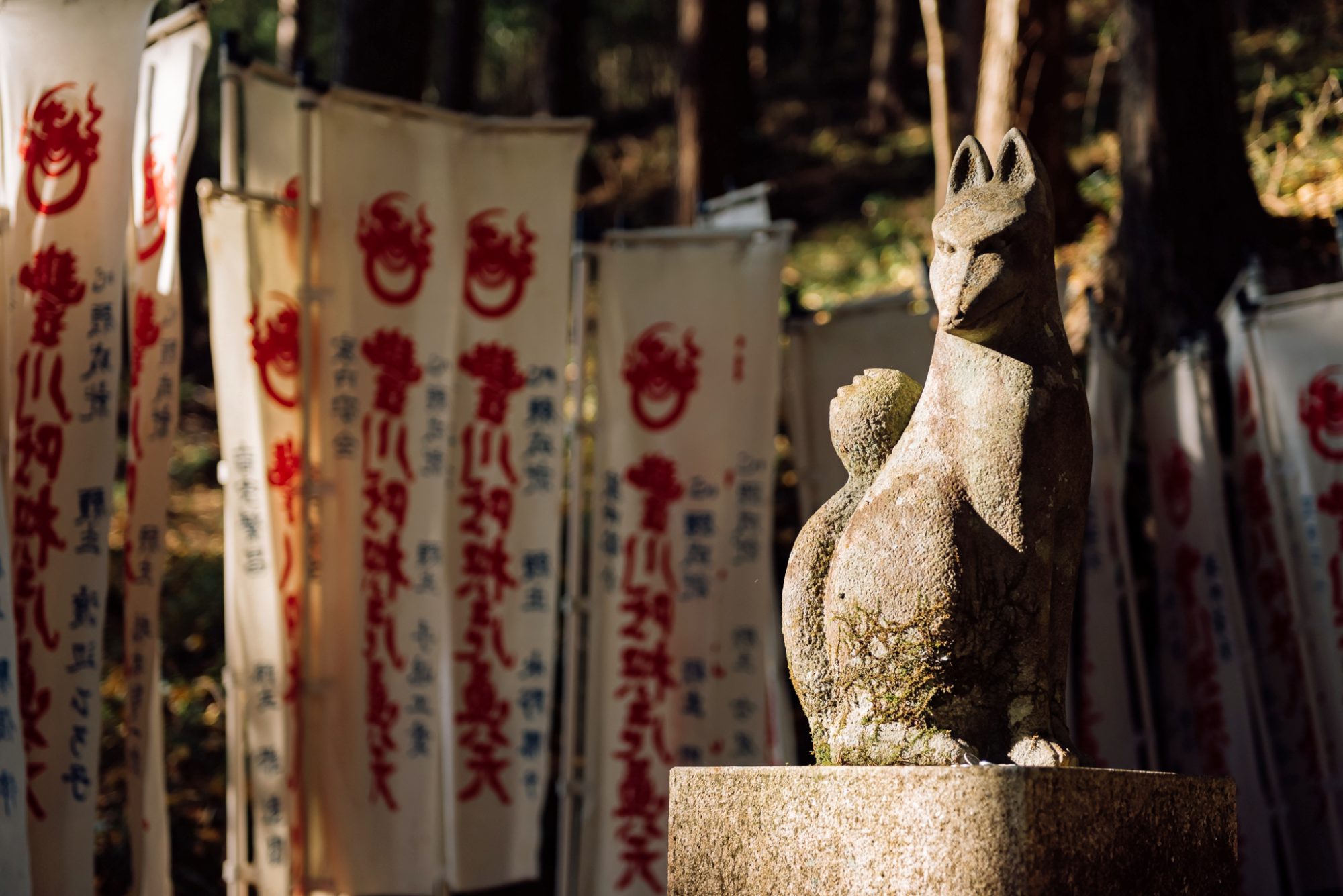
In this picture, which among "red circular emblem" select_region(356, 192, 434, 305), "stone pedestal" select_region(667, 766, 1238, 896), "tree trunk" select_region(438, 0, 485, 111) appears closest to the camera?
"stone pedestal" select_region(667, 766, 1238, 896)

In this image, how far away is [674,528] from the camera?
8016 millimetres

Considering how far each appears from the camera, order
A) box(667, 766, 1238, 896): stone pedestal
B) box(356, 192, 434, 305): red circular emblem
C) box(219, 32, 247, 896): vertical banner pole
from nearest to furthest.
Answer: box(667, 766, 1238, 896): stone pedestal, box(219, 32, 247, 896): vertical banner pole, box(356, 192, 434, 305): red circular emblem

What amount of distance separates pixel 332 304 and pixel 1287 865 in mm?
6331

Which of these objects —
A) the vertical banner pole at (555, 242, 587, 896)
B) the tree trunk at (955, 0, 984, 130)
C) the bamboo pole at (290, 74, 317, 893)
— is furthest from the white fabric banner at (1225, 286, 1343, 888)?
the tree trunk at (955, 0, 984, 130)

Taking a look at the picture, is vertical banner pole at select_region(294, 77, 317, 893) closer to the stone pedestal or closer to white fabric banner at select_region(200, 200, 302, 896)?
white fabric banner at select_region(200, 200, 302, 896)

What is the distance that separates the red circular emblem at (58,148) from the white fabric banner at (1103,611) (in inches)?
219

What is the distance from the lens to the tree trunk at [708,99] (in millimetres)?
14164

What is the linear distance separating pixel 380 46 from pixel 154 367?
4.71 metres

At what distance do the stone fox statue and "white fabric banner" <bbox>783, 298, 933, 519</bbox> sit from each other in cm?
466

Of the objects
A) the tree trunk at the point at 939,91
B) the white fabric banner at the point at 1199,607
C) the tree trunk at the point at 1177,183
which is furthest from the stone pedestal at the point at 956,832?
the tree trunk at the point at 939,91

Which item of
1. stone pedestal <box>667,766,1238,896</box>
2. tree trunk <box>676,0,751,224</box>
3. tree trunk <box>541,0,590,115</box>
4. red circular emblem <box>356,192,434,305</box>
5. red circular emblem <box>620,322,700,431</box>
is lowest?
stone pedestal <box>667,766,1238,896</box>

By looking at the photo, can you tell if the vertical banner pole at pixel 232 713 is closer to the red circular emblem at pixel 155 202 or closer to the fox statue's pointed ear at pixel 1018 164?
the red circular emblem at pixel 155 202

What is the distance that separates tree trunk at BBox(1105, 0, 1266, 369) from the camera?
1060 cm

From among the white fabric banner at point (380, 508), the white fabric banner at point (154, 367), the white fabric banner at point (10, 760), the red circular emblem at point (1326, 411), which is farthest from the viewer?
the red circular emblem at point (1326, 411)
